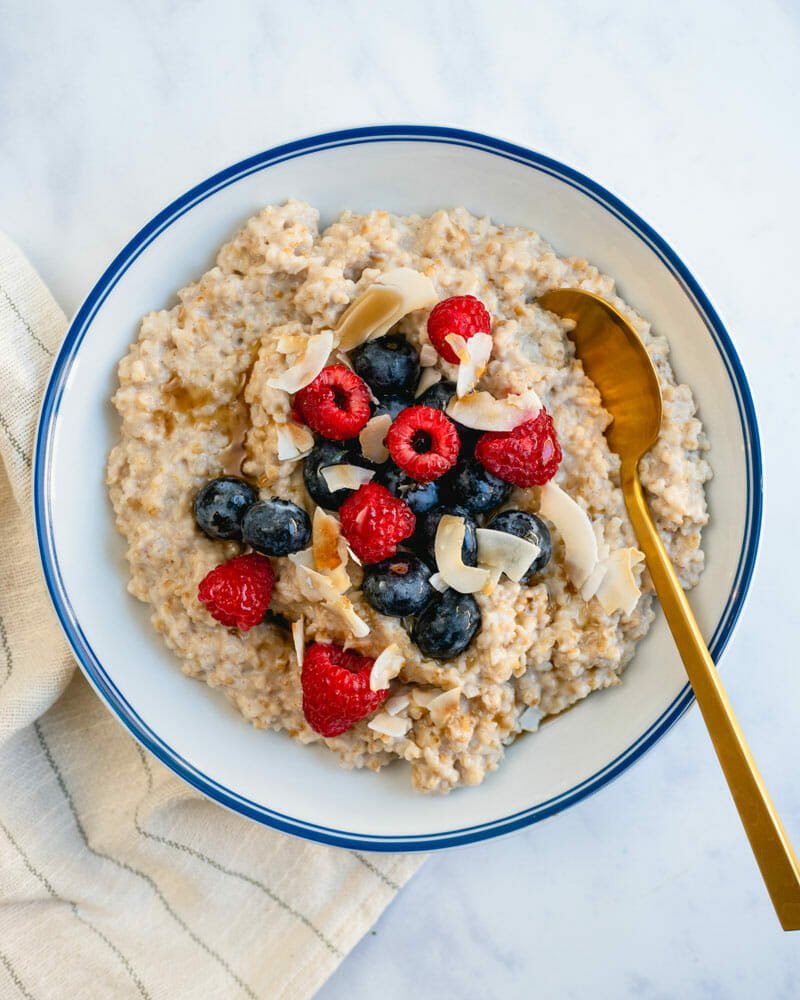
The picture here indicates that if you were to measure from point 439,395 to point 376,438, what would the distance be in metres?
0.16

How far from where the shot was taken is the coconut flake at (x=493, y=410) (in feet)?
6.12

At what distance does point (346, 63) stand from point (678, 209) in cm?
92

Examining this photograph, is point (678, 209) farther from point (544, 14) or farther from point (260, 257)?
point (260, 257)

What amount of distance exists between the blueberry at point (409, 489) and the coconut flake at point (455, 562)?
0.06 metres

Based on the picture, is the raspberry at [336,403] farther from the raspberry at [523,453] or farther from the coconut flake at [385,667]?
the coconut flake at [385,667]

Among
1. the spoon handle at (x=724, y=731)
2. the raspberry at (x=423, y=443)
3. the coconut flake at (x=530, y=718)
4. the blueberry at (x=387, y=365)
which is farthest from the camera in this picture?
the coconut flake at (x=530, y=718)

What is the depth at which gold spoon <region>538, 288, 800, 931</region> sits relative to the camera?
70.7 inches

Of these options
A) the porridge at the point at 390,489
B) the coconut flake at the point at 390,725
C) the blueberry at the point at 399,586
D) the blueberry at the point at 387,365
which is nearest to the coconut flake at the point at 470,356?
the porridge at the point at 390,489

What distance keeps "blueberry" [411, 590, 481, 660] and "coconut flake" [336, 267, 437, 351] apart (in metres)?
0.58

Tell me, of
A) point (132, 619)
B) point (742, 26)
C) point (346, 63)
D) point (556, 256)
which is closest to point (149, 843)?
point (132, 619)

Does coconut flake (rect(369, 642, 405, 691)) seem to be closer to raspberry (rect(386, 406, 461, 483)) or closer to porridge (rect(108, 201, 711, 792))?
porridge (rect(108, 201, 711, 792))

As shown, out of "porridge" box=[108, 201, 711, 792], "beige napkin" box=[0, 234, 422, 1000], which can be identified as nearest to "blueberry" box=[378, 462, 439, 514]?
"porridge" box=[108, 201, 711, 792]

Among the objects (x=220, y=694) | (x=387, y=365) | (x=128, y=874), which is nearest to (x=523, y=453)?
(x=387, y=365)

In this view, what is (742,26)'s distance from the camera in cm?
243
